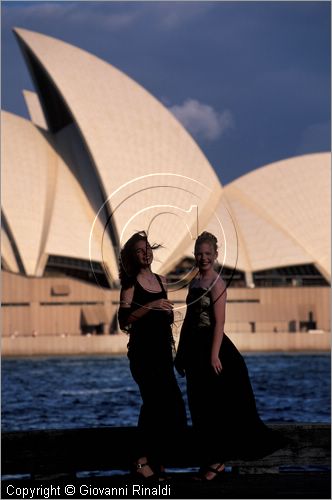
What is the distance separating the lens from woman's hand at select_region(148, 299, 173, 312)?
6414mm

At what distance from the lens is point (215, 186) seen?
56281mm

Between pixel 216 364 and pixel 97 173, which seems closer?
pixel 216 364

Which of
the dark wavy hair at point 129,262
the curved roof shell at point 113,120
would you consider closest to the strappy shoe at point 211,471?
the dark wavy hair at point 129,262

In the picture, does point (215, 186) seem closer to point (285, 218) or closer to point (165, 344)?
point (285, 218)

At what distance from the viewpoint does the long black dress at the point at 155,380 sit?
6539mm

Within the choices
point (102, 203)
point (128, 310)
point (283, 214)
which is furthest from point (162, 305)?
point (283, 214)

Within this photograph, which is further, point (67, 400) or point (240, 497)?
point (67, 400)

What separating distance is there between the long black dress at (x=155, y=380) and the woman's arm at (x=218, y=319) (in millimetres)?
→ 272

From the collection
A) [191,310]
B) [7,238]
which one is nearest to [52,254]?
[7,238]

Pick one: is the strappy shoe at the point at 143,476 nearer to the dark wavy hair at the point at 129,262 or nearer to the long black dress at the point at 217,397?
the long black dress at the point at 217,397

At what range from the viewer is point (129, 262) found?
21.5 ft

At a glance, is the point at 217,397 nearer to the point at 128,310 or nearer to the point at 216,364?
the point at 216,364

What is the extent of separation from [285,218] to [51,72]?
1504 centimetres

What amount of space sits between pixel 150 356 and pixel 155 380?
144 millimetres
